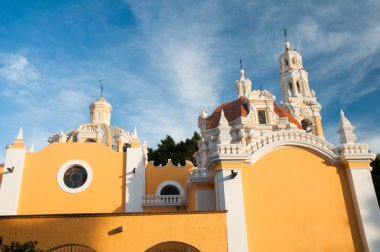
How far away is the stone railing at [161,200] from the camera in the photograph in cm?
1752

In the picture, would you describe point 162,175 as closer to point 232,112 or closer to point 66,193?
point 66,193

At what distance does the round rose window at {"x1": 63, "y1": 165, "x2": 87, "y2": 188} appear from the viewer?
17.6 metres

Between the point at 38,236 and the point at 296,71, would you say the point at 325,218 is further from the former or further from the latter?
the point at 296,71

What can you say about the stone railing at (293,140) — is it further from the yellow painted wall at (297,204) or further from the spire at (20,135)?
the spire at (20,135)

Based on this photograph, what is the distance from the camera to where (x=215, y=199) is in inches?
505

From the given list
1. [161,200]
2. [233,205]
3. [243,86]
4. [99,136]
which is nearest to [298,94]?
[243,86]

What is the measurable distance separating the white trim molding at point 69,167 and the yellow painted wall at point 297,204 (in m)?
8.94

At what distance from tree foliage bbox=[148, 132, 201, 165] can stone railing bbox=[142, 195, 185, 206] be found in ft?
58.9

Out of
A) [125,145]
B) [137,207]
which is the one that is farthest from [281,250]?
[125,145]

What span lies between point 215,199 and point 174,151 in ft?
79.2

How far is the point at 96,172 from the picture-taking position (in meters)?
17.9

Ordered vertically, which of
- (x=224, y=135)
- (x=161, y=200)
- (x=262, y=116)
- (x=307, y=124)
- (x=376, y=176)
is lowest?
(x=161, y=200)

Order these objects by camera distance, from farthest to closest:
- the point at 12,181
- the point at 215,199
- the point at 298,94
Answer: the point at 298,94
the point at 12,181
the point at 215,199

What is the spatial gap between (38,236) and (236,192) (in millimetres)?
5868
